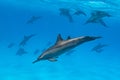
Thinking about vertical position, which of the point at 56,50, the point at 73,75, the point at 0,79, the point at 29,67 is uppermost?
the point at 29,67

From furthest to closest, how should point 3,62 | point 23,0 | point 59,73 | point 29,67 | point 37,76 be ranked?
point 23,0
point 3,62
point 29,67
point 59,73
point 37,76

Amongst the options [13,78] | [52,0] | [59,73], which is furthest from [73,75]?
[52,0]

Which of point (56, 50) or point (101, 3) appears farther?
point (101, 3)

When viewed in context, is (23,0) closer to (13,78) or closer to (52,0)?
(52,0)

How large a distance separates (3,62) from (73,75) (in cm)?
852

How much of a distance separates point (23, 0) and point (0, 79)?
61.7 feet

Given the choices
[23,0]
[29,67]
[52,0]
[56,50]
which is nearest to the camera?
[56,50]

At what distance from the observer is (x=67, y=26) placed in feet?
253

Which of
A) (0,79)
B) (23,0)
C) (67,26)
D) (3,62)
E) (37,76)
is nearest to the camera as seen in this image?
(0,79)

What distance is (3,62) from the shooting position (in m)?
29.7

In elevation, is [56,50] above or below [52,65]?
below

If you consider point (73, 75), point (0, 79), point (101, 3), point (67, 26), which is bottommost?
point (0, 79)

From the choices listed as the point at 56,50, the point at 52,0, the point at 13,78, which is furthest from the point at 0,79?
the point at 56,50

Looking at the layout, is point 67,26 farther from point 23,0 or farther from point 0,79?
point 0,79
